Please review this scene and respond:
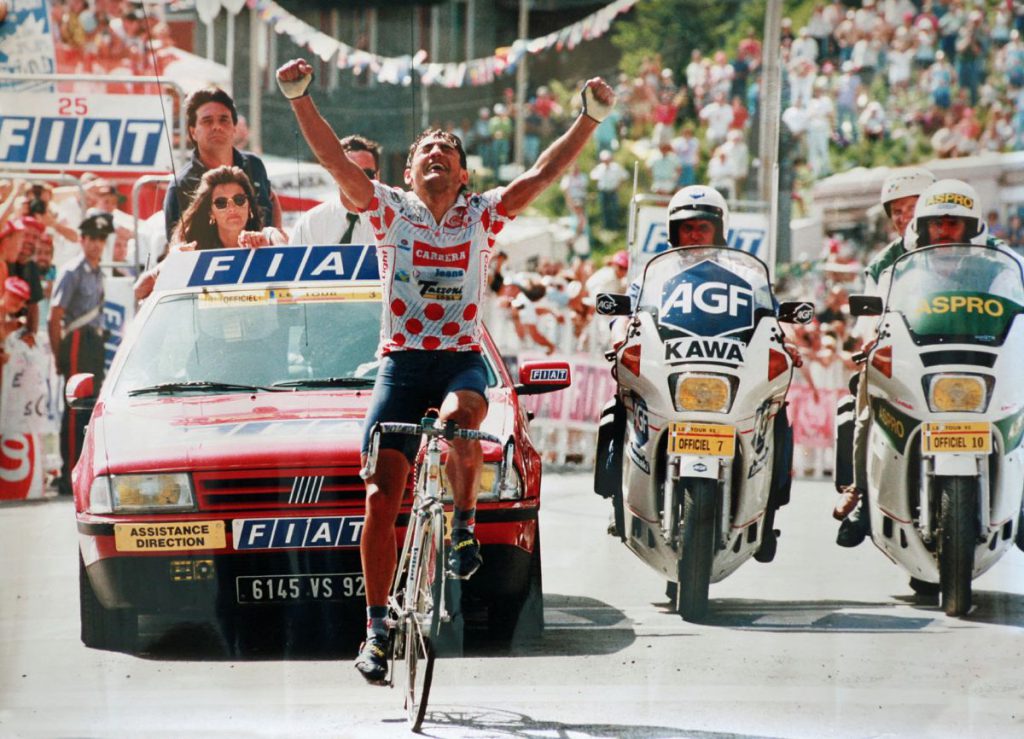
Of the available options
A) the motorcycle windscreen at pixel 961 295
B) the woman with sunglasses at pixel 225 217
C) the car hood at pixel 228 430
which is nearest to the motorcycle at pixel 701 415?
the motorcycle windscreen at pixel 961 295

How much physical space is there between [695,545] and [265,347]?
1.93m

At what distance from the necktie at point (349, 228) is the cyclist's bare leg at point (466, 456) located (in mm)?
1120

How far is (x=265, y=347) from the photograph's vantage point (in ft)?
22.0

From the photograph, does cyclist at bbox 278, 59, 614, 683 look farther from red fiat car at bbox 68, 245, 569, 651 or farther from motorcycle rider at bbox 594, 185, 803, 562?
motorcycle rider at bbox 594, 185, 803, 562

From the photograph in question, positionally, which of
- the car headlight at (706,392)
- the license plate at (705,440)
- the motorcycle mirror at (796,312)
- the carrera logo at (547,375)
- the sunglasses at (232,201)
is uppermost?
the sunglasses at (232,201)

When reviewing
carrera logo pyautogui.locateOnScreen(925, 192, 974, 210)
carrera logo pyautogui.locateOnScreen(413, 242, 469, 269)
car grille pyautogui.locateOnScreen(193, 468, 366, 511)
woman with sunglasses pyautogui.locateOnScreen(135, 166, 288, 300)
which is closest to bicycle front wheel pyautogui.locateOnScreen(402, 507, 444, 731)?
car grille pyautogui.locateOnScreen(193, 468, 366, 511)

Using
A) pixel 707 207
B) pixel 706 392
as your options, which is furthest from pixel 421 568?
pixel 707 207

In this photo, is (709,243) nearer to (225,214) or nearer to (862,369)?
(862,369)

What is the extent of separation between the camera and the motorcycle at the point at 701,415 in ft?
21.4

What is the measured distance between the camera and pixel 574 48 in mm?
6633

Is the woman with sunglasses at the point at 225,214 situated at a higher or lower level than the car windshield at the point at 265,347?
higher

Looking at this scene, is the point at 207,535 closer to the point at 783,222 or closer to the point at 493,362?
the point at 493,362

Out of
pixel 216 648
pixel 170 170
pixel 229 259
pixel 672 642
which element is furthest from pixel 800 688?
pixel 170 170

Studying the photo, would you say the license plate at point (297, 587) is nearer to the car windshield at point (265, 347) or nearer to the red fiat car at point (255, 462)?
the red fiat car at point (255, 462)
